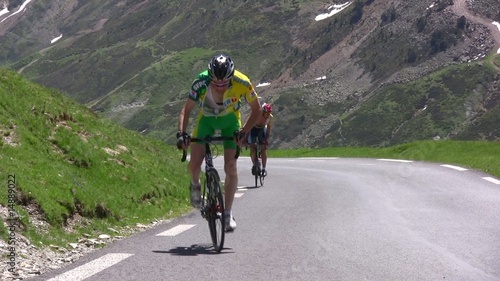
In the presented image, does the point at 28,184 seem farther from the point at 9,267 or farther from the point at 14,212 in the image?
the point at 9,267

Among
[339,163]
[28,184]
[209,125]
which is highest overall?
[209,125]

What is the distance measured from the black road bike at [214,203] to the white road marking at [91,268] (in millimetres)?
1209

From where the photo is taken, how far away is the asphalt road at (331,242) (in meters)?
7.79

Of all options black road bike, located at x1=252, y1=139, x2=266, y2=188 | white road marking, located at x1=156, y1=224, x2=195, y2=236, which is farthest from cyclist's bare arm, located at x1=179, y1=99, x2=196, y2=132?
black road bike, located at x1=252, y1=139, x2=266, y2=188

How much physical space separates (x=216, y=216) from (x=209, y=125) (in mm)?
1253

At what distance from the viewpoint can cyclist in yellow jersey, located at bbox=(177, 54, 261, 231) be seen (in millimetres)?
9328

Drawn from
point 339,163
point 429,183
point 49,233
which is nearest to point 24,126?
point 49,233

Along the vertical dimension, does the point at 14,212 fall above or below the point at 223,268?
above

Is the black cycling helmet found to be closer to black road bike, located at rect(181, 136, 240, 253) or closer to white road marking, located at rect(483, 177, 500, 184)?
black road bike, located at rect(181, 136, 240, 253)

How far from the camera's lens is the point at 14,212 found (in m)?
9.43

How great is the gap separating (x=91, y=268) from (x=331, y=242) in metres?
3.48

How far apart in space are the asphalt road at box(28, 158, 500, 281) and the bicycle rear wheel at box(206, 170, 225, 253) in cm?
20

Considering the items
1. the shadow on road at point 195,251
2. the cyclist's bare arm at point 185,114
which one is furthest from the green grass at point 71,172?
the cyclist's bare arm at point 185,114

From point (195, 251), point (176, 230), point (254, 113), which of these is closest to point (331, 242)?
point (195, 251)
